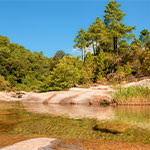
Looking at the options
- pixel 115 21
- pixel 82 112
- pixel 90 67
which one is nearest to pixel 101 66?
pixel 90 67

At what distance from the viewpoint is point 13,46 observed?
189 feet

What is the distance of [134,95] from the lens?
11.3m

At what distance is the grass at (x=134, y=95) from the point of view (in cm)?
1131

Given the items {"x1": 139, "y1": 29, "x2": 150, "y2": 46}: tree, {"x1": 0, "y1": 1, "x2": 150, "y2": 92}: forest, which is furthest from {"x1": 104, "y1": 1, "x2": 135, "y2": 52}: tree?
{"x1": 139, "y1": 29, "x2": 150, "y2": 46}: tree

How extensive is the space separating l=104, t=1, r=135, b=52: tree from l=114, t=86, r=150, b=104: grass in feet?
93.8

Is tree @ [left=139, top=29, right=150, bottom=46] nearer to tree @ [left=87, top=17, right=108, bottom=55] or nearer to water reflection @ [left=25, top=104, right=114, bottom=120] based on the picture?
tree @ [left=87, top=17, right=108, bottom=55]

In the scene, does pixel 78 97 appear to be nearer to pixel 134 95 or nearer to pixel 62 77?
pixel 134 95

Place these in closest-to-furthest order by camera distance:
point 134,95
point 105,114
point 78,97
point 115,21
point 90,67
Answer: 1. point 105,114
2. point 134,95
3. point 78,97
4. point 90,67
5. point 115,21

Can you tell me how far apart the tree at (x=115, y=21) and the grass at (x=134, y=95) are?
28585 mm

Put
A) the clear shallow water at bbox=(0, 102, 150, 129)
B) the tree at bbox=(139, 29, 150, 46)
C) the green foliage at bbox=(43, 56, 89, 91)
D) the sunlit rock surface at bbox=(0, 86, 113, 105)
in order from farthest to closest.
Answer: the tree at bbox=(139, 29, 150, 46)
the green foliage at bbox=(43, 56, 89, 91)
the sunlit rock surface at bbox=(0, 86, 113, 105)
the clear shallow water at bbox=(0, 102, 150, 129)

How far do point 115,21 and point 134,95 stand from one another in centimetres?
3250

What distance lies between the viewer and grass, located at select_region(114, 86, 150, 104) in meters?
11.3

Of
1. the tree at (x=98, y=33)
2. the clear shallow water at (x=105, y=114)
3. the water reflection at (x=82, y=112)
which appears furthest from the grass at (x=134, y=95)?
the tree at (x=98, y=33)

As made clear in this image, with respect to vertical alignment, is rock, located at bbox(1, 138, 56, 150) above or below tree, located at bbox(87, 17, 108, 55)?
below
